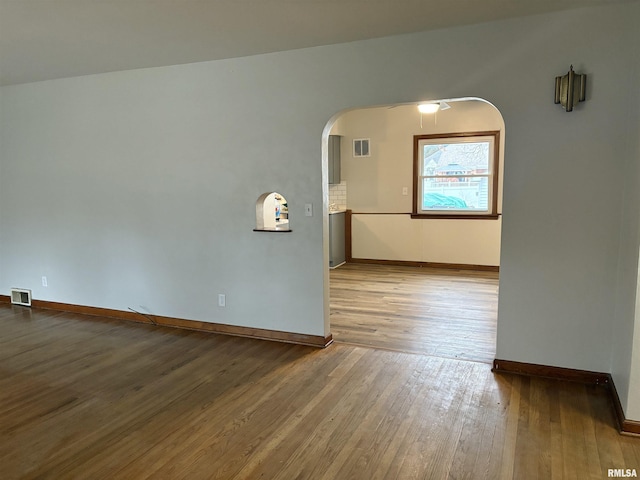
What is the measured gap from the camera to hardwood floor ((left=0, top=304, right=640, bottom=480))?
87.1 inches

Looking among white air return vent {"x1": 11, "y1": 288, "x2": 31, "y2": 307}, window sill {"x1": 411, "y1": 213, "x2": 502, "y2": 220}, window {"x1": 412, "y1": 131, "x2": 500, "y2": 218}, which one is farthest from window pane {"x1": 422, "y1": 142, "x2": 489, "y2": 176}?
white air return vent {"x1": 11, "y1": 288, "x2": 31, "y2": 307}

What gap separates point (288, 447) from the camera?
7.80 ft

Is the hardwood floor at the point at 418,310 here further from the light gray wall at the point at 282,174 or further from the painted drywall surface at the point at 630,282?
the painted drywall surface at the point at 630,282

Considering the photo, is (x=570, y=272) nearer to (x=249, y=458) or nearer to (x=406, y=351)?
(x=406, y=351)

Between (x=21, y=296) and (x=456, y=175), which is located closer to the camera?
(x=21, y=296)

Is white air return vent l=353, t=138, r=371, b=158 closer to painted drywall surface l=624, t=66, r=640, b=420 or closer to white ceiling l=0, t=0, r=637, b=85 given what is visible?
white ceiling l=0, t=0, r=637, b=85

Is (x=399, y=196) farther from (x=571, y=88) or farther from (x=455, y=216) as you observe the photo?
(x=571, y=88)

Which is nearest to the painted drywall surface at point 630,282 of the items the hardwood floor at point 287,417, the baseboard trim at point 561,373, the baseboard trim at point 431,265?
the baseboard trim at point 561,373

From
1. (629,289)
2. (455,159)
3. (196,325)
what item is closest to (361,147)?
(455,159)

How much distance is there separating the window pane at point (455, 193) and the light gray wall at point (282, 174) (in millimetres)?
4022

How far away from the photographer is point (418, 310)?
486cm

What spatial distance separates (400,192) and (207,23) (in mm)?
4995

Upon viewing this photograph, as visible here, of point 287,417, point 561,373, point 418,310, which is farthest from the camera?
point 418,310

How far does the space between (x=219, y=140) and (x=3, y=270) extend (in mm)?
3343
